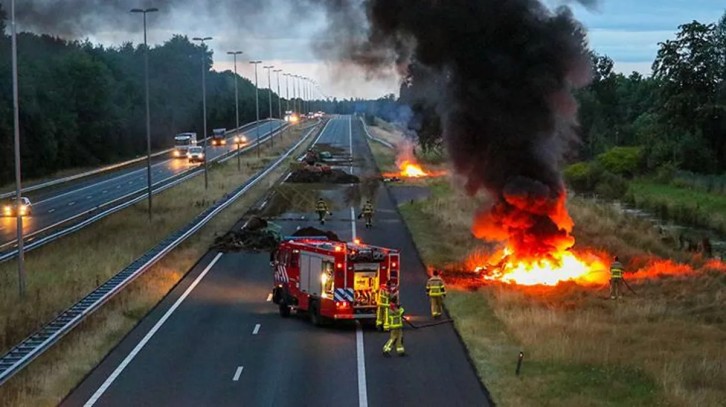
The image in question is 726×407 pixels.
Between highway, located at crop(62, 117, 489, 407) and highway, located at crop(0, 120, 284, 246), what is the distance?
22.1m

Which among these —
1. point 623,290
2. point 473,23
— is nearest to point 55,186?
point 473,23

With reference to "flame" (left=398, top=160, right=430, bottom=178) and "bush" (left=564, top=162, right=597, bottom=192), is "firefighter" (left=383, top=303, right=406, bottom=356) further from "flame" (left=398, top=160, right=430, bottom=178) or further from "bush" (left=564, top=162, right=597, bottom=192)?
"flame" (left=398, top=160, right=430, bottom=178)

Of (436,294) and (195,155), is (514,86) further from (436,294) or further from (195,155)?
(195,155)

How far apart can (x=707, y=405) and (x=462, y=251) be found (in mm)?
27611

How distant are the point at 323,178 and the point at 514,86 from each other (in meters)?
55.7

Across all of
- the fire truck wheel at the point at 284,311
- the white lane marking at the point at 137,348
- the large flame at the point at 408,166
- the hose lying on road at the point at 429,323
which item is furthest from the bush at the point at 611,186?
the fire truck wheel at the point at 284,311

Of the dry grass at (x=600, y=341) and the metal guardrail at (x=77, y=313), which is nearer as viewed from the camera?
the dry grass at (x=600, y=341)

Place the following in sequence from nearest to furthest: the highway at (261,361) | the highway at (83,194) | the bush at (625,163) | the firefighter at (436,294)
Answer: the highway at (261,361) → the firefighter at (436,294) → the highway at (83,194) → the bush at (625,163)

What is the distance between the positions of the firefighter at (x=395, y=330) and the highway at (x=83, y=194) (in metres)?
30.7

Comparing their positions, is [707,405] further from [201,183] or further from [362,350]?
[201,183]

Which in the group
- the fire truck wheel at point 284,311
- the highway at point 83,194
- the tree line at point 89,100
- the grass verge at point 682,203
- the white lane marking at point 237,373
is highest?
the tree line at point 89,100

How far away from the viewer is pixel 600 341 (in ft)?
93.1

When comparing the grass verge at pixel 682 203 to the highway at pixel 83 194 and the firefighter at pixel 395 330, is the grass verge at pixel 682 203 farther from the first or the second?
the firefighter at pixel 395 330

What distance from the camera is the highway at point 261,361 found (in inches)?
912
